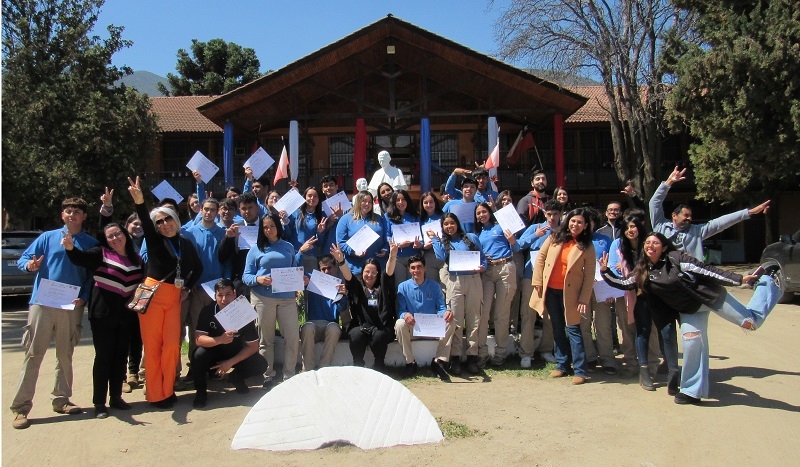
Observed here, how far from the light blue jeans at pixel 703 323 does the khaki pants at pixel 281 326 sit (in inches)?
154

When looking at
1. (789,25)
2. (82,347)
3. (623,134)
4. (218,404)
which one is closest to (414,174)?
(623,134)

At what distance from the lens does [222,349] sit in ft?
20.3

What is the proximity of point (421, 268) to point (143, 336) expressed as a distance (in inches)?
115

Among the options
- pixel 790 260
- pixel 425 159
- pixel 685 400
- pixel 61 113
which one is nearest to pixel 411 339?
pixel 685 400

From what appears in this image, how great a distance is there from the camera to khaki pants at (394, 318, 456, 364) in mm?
6752

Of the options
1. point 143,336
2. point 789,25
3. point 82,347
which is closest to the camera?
point 143,336

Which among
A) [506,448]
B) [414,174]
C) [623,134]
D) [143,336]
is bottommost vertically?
[506,448]

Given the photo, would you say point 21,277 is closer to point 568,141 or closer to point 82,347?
point 82,347

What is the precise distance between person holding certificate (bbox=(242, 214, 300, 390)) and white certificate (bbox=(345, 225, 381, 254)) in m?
0.80

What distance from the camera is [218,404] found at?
6109 millimetres

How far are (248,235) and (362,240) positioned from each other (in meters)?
→ 1.29

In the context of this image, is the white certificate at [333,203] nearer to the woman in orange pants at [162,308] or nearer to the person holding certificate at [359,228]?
the person holding certificate at [359,228]

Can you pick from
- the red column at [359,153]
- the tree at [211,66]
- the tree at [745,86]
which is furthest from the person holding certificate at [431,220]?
the tree at [211,66]

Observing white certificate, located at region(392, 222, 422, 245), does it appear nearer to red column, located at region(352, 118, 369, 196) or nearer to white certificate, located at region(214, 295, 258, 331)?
white certificate, located at region(214, 295, 258, 331)
